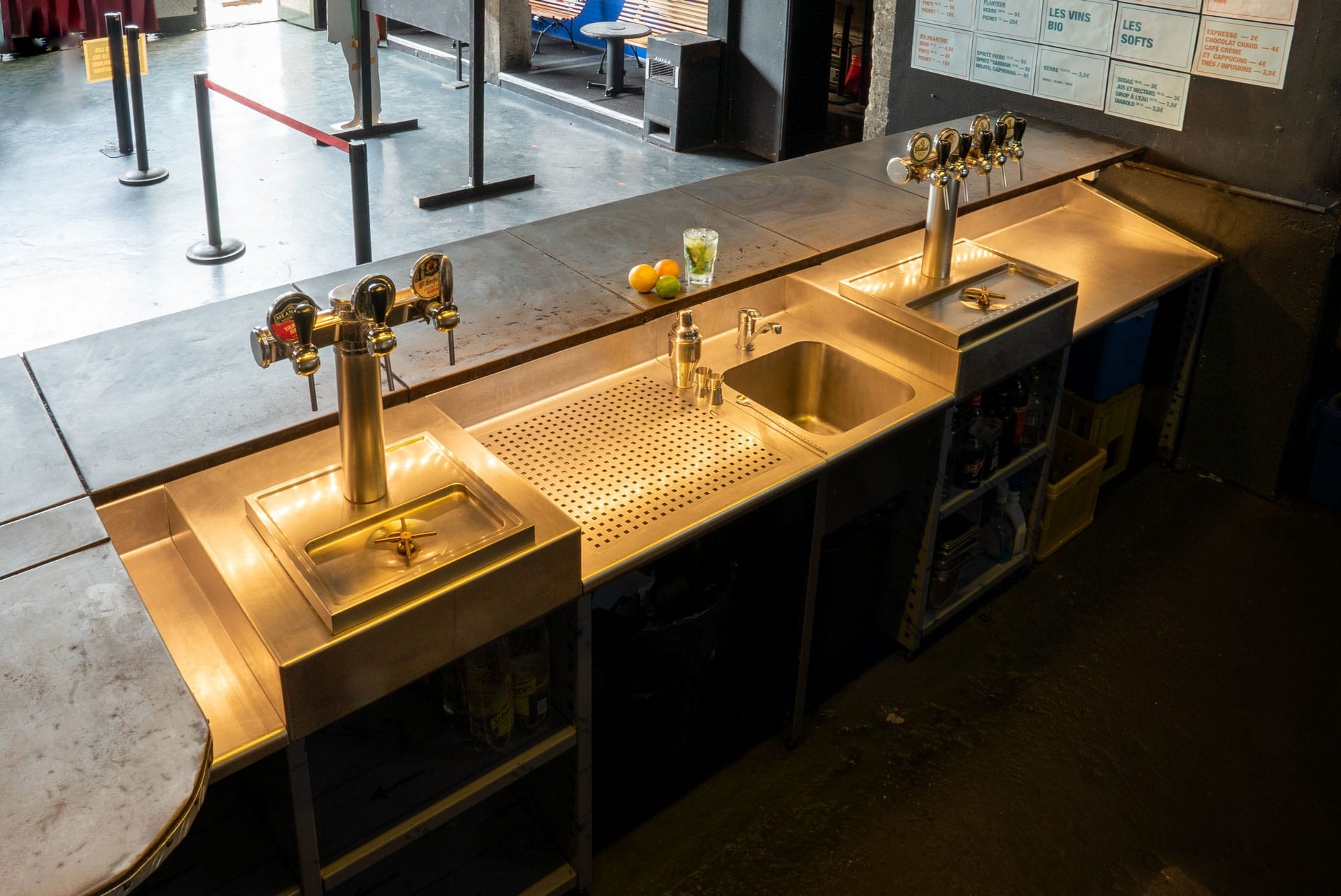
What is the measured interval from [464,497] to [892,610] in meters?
1.52

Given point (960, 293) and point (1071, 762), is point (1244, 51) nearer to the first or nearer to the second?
point (960, 293)

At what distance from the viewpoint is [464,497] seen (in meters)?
2.03

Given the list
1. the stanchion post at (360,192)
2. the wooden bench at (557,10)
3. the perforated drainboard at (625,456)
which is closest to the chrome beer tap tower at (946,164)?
the perforated drainboard at (625,456)

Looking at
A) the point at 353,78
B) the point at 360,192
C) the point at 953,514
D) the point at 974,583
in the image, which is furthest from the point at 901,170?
the point at 353,78

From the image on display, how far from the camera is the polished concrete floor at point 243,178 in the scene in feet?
16.9

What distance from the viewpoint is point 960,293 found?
292cm

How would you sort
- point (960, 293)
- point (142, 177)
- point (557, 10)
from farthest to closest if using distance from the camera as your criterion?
point (557, 10), point (142, 177), point (960, 293)

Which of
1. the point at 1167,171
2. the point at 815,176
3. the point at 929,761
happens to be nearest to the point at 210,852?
the point at 929,761

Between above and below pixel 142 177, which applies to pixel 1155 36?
above

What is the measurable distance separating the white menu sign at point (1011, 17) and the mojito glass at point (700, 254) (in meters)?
1.85

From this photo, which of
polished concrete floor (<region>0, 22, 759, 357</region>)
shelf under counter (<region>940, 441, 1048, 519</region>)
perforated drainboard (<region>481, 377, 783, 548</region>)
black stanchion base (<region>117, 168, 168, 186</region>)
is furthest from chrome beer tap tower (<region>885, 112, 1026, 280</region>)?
black stanchion base (<region>117, 168, 168, 186</region>)

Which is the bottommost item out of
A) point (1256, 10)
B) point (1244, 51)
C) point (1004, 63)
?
point (1004, 63)

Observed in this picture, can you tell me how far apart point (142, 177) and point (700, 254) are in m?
4.81

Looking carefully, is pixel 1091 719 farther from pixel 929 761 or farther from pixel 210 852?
pixel 210 852
